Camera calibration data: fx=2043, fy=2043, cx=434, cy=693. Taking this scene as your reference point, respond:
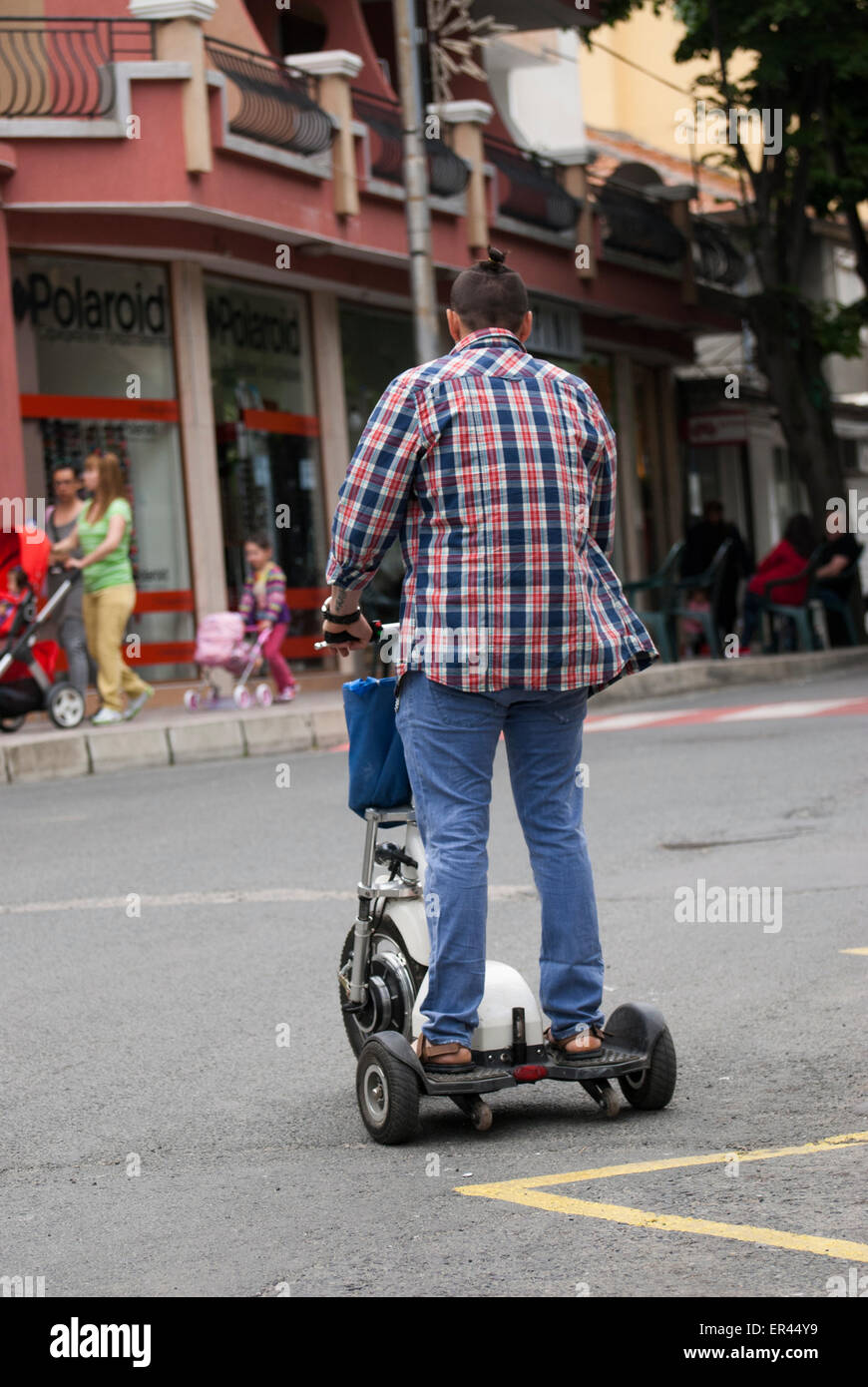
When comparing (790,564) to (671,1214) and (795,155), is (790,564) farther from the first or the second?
(671,1214)

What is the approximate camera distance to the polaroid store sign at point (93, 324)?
1902cm

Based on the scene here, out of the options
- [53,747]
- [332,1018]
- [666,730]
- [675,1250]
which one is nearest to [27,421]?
[53,747]

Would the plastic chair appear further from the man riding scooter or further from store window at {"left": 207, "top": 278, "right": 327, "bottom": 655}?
the man riding scooter

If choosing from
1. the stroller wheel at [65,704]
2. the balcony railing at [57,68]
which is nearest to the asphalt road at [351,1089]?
the stroller wheel at [65,704]

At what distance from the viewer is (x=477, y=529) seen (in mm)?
4559

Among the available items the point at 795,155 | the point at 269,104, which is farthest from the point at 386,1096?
the point at 795,155

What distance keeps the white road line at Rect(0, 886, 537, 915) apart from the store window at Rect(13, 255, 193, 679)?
11.0m

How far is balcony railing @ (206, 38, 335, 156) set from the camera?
1965 cm

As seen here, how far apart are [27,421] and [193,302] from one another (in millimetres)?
2572

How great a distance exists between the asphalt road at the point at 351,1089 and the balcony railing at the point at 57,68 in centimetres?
997

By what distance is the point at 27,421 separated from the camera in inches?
741

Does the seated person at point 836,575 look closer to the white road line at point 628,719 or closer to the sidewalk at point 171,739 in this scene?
the sidewalk at point 171,739

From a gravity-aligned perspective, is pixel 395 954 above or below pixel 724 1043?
above
